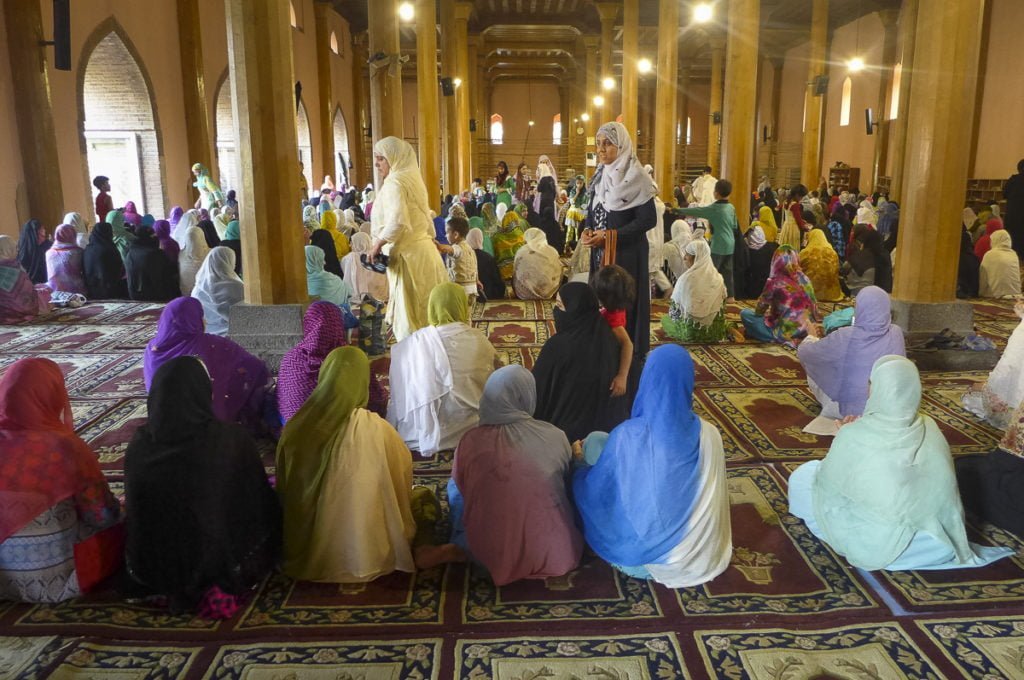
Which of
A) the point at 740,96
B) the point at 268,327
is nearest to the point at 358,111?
the point at 740,96

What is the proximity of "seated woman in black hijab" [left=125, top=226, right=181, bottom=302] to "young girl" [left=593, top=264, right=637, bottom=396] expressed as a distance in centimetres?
525

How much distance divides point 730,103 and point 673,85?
339 cm

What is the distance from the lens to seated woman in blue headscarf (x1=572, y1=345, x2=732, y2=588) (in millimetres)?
2277

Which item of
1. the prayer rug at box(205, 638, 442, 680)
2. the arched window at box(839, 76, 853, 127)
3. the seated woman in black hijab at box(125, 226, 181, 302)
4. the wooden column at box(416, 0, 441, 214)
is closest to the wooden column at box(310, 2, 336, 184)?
the wooden column at box(416, 0, 441, 214)

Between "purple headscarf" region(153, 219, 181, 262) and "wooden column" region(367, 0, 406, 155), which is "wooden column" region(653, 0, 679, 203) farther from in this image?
"purple headscarf" region(153, 219, 181, 262)

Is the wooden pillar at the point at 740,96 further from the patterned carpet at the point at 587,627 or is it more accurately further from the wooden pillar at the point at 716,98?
the wooden pillar at the point at 716,98

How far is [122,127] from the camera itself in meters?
10.5

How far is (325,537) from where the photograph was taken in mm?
2436

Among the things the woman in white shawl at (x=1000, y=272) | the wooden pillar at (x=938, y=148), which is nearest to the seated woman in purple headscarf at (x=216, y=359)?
the wooden pillar at (x=938, y=148)

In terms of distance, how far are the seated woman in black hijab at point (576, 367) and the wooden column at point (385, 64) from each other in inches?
248

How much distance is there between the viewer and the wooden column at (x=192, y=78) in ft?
37.2

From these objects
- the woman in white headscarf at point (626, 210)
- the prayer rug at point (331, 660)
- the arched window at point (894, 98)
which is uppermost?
the arched window at point (894, 98)

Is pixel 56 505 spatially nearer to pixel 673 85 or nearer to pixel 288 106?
pixel 288 106

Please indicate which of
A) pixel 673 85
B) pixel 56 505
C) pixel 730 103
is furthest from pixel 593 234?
pixel 673 85
